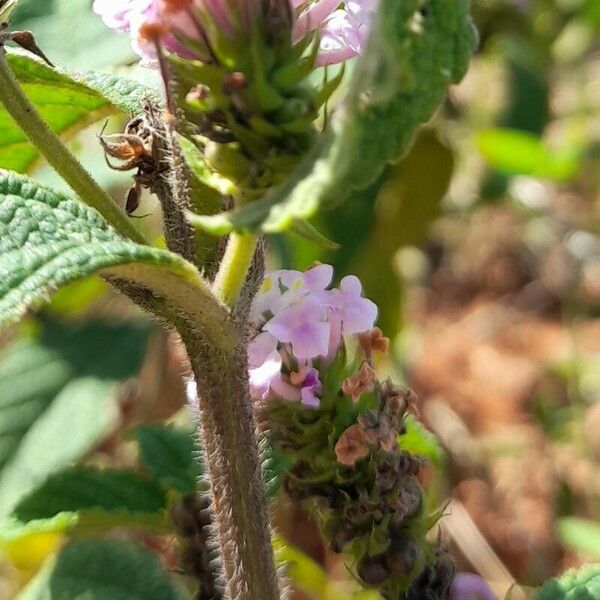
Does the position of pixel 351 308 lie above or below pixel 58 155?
below

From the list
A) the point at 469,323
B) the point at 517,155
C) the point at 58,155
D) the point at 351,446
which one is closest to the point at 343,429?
the point at 351,446

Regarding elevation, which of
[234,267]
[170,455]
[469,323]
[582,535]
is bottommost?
[469,323]

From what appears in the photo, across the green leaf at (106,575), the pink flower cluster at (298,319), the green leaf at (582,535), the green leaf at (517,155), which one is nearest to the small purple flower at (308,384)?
the pink flower cluster at (298,319)

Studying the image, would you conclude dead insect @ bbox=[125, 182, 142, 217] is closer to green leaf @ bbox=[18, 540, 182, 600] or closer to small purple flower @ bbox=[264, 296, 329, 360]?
small purple flower @ bbox=[264, 296, 329, 360]

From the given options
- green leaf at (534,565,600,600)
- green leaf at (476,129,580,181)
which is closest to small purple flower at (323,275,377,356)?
green leaf at (534,565,600,600)

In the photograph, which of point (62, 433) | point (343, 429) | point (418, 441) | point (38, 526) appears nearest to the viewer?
point (343, 429)

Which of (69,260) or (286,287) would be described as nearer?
(69,260)

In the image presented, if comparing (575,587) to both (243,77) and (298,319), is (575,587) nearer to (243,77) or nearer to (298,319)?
(298,319)
